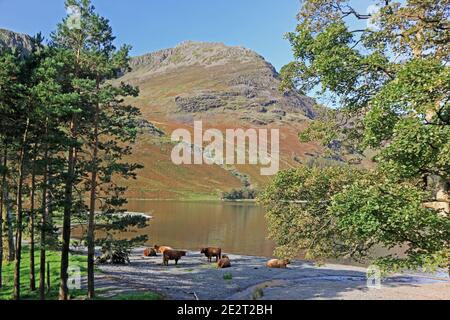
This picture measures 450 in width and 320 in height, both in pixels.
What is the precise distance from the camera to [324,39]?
49.1ft

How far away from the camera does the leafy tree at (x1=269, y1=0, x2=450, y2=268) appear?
36.9 feet

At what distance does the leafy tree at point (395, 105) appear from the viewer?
1123 centimetres

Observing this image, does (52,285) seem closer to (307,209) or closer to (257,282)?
(257,282)

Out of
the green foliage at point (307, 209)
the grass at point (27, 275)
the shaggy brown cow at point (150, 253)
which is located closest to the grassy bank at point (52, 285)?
the grass at point (27, 275)

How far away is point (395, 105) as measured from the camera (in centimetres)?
1177

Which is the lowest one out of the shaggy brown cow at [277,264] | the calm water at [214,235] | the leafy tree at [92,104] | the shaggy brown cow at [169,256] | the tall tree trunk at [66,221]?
the calm water at [214,235]

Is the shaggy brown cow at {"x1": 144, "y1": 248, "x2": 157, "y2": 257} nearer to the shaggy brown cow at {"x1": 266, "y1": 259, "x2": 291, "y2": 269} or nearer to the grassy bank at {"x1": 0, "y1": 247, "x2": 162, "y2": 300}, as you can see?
the grassy bank at {"x1": 0, "y1": 247, "x2": 162, "y2": 300}

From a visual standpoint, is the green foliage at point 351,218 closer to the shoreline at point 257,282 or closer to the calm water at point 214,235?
the shoreline at point 257,282

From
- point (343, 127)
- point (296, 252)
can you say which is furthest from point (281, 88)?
point (296, 252)

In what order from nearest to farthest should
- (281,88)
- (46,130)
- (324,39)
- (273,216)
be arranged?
(324,39) → (281,88) → (273,216) → (46,130)

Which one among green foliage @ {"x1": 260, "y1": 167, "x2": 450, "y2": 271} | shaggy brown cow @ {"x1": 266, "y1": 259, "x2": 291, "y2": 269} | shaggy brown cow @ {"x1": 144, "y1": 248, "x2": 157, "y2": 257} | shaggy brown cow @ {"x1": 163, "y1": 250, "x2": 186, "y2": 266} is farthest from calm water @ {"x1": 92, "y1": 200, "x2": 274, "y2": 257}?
green foliage @ {"x1": 260, "y1": 167, "x2": 450, "y2": 271}

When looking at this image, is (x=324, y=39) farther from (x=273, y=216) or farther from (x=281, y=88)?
(x=273, y=216)

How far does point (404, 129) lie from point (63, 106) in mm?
19005

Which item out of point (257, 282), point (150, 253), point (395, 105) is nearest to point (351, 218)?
point (395, 105)
